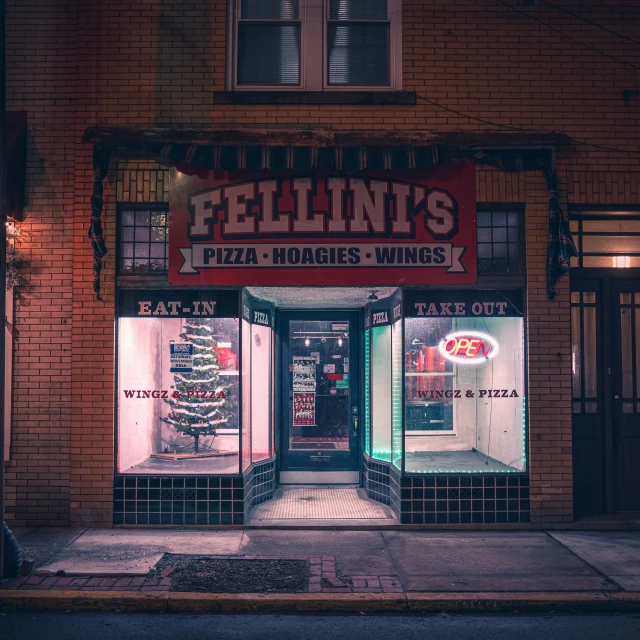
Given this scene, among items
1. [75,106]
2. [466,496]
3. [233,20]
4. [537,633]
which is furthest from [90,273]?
[537,633]

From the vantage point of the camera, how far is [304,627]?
571 cm

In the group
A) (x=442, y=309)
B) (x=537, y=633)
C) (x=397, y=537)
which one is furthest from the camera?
(x=442, y=309)

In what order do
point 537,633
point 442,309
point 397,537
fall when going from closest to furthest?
point 537,633 < point 397,537 < point 442,309

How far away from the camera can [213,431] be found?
877 centimetres

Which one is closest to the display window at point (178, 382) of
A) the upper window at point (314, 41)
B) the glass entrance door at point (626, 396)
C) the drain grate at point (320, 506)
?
the drain grate at point (320, 506)

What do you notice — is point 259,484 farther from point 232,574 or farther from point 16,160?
point 16,160

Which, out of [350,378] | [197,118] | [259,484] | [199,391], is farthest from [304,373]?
[197,118]

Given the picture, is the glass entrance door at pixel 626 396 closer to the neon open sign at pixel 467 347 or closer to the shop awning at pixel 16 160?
the neon open sign at pixel 467 347

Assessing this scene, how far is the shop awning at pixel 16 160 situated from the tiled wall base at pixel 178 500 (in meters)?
3.60

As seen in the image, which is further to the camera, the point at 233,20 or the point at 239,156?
the point at 233,20

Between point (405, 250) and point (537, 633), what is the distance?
15.1 ft

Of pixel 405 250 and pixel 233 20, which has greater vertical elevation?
pixel 233 20

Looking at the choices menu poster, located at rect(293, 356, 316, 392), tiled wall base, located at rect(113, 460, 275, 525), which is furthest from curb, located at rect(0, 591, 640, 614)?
menu poster, located at rect(293, 356, 316, 392)

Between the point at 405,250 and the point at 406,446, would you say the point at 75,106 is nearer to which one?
the point at 405,250
